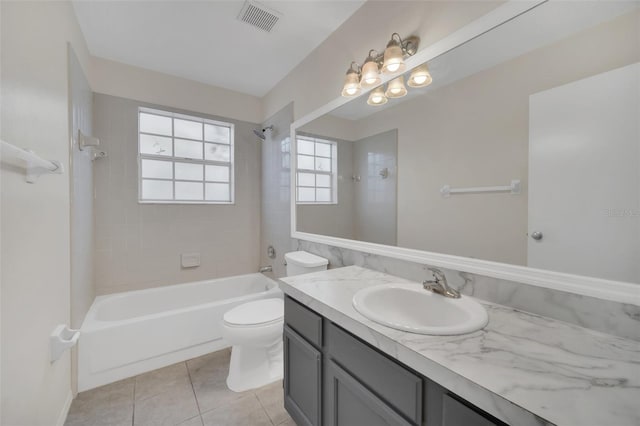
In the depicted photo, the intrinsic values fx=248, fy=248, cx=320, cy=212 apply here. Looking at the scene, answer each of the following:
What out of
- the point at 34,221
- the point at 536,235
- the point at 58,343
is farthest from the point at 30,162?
the point at 536,235

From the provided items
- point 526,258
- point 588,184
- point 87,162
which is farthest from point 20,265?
point 588,184

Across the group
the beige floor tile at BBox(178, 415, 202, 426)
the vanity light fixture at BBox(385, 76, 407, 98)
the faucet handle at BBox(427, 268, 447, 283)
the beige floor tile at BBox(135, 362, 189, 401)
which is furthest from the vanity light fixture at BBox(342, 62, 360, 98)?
the beige floor tile at BBox(135, 362, 189, 401)

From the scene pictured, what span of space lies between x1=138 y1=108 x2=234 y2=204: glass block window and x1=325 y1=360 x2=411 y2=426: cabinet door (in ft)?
7.91

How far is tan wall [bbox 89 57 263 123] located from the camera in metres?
2.31

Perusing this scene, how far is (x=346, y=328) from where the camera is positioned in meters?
0.92

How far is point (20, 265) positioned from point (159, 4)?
5.80 ft

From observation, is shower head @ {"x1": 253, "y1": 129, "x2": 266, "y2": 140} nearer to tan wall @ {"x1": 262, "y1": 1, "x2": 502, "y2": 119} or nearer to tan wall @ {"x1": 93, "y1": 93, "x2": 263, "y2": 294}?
tan wall @ {"x1": 93, "y1": 93, "x2": 263, "y2": 294}

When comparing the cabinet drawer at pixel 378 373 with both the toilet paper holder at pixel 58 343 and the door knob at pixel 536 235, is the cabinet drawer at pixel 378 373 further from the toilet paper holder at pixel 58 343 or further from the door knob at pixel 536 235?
the toilet paper holder at pixel 58 343

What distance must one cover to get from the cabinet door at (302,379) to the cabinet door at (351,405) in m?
0.07

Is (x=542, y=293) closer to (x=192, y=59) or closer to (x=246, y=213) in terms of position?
(x=246, y=213)

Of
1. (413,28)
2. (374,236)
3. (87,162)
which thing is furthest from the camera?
(87,162)

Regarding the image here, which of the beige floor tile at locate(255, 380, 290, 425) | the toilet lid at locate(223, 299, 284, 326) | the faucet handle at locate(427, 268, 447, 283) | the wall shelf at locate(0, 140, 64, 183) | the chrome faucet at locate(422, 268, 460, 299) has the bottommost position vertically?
the beige floor tile at locate(255, 380, 290, 425)

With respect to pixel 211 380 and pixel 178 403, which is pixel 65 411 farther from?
pixel 211 380

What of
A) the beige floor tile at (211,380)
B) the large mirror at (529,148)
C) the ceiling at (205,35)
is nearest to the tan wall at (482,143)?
the large mirror at (529,148)
